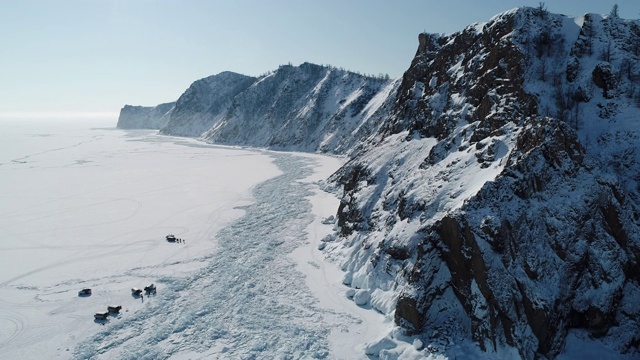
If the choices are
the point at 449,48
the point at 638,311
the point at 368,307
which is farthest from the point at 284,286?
the point at 449,48

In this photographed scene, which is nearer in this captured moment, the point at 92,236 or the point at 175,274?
the point at 175,274

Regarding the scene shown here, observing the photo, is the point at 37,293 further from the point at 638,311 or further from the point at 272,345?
the point at 638,311

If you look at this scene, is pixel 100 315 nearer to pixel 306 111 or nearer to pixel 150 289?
pixel 150 289

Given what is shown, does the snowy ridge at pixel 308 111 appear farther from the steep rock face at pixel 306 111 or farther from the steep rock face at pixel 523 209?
the steep rock face at pixel 523 209

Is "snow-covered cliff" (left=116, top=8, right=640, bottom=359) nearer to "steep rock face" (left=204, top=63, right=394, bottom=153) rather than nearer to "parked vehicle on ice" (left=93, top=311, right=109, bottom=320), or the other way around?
"parked vehicle on ice" (left=93, top=311, right=109, bottom=320)

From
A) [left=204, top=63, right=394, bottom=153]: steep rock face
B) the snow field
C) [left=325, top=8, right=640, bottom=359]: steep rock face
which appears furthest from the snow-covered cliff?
[left=204, top=63, right=394, bottom=153]: steep rock face

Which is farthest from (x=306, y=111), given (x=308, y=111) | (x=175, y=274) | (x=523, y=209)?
(x=523, y=209)

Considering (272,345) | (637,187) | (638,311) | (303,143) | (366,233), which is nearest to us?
(638,311)
